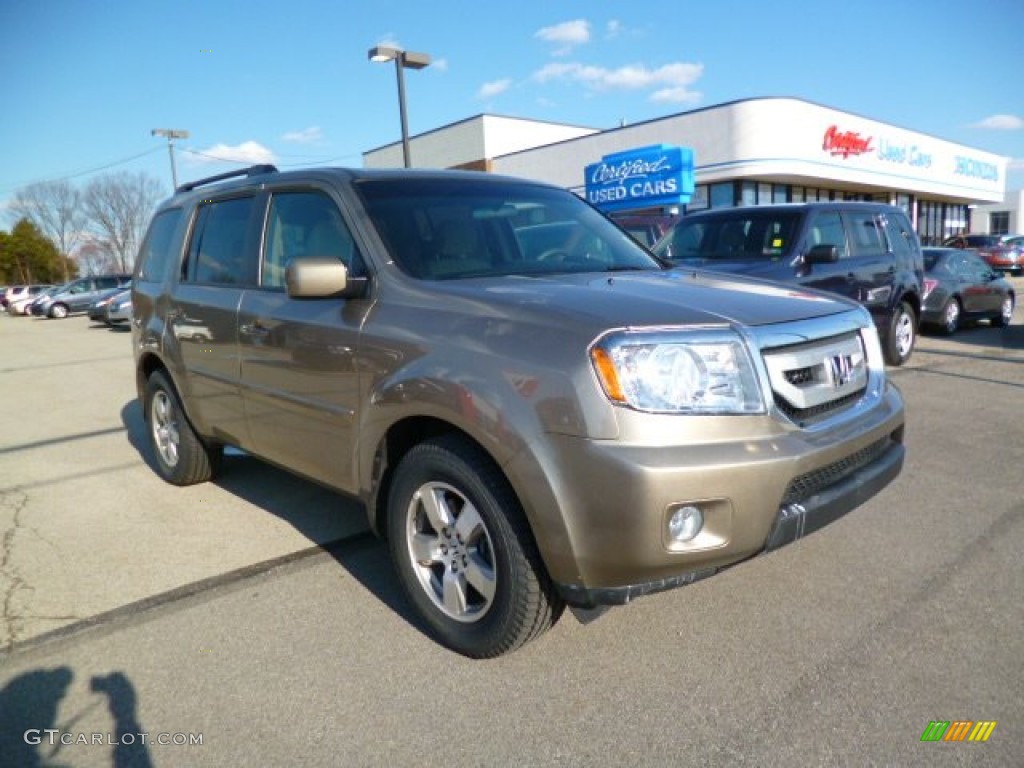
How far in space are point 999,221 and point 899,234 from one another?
61.4m

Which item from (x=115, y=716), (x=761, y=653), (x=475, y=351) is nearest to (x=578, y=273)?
(x=475, y=351)

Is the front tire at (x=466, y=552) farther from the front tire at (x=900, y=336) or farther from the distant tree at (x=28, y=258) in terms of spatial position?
the distant tree at (x=28, y=258)

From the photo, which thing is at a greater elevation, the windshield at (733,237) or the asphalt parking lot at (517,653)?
the windshield at (733,237)

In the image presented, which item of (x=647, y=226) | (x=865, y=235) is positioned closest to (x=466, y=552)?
(x=865, y=235)

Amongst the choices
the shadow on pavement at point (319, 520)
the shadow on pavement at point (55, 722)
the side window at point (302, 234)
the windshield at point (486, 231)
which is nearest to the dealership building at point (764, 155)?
the shadow on pavement at point (319, 520)

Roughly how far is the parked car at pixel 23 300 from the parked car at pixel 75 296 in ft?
18.9

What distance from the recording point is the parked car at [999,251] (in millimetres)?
27234

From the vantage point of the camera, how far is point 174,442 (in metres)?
5.07

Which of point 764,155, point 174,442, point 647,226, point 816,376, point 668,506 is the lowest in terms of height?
point 174,442

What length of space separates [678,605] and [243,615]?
187 cm

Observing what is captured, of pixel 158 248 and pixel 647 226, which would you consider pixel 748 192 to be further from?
pixel 158 248

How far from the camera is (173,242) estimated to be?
16.0 feet

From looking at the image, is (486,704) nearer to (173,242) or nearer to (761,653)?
(761,653)

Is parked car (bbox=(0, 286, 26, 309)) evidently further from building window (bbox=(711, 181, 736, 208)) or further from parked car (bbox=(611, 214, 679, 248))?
parked car (bbox=(611, 214, 679, 248))
